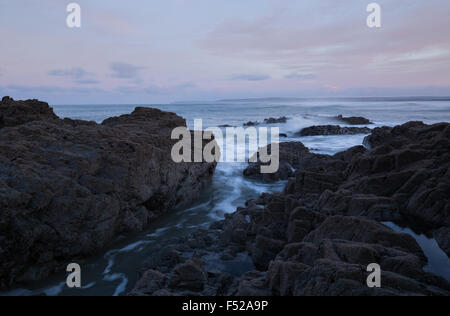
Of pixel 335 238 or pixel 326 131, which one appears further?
pixel 326 131

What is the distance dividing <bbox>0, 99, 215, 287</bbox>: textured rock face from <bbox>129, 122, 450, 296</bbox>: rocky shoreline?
1391 mm

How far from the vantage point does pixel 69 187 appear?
17.6 feet

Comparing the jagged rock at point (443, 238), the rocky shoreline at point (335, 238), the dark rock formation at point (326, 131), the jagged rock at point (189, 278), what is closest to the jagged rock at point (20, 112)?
the rocky shoreline at point (335, 238)

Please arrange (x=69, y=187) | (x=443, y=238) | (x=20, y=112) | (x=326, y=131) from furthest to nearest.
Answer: (x=326, y=131)
(x=20, y=112)
(x=69, y=187)
(x=443, y=238)

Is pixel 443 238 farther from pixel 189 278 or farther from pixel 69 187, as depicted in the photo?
pixel 69 187

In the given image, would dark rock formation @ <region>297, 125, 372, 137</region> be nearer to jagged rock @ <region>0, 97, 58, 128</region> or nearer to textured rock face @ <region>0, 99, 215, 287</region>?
textured rock face @ <region>0, 99, 215, 287</region>

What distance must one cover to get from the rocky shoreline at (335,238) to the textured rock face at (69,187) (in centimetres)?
139

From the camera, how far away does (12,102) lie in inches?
309

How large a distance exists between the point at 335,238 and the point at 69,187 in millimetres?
4519

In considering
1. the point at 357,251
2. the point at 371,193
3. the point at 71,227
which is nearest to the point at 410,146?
the point at 371,193

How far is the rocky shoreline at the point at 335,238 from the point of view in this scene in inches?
117

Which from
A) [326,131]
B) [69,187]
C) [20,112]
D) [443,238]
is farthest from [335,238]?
[326,131]

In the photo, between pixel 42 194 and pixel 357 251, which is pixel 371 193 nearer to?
pixel 357 251

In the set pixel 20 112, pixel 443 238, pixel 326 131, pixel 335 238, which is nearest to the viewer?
pixel 443 238
